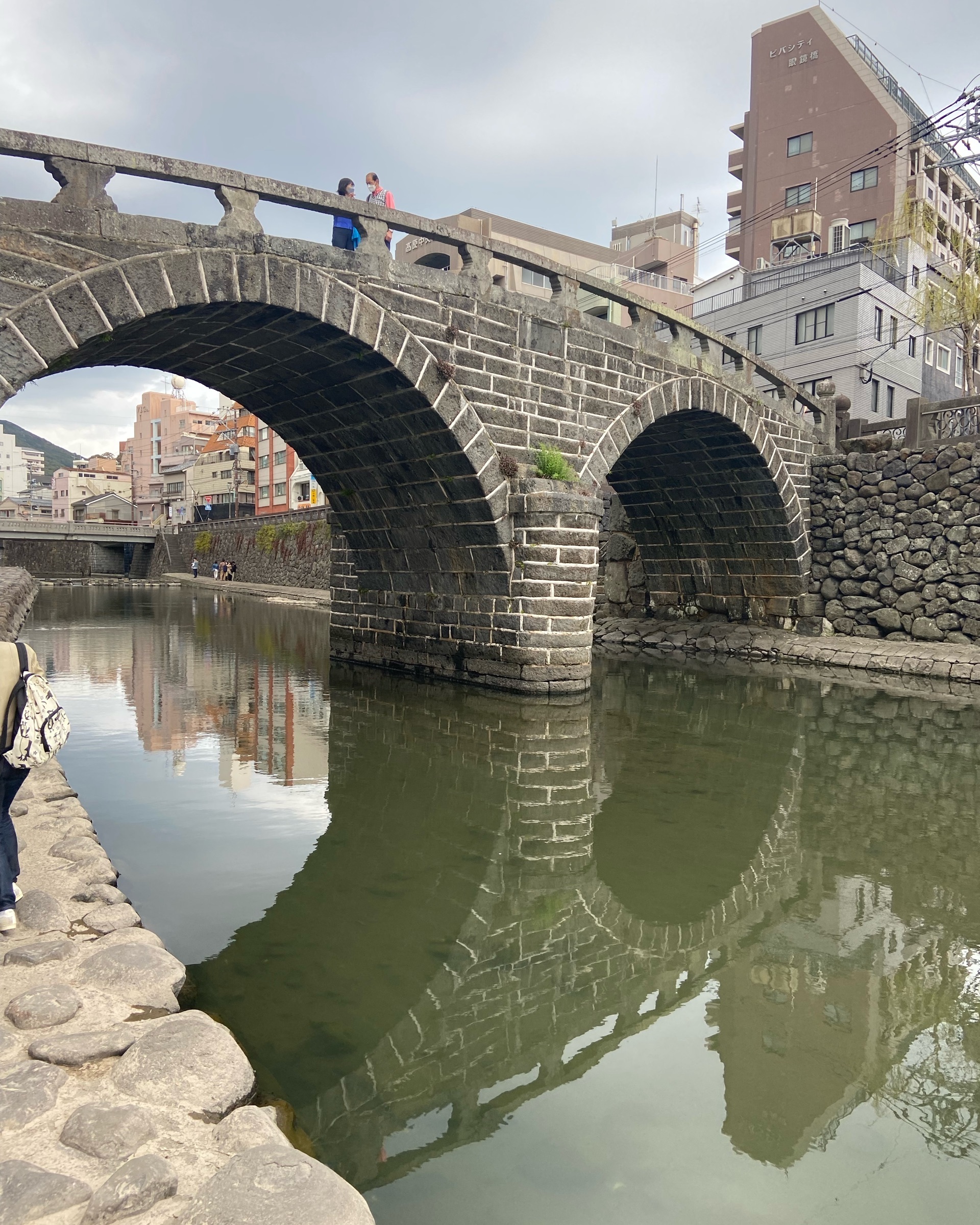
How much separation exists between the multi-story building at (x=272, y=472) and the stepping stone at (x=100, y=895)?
167 feet

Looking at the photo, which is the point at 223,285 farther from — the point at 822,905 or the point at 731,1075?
the point at 731,1075

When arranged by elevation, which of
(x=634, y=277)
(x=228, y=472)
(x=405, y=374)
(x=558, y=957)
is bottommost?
(x=558, y=957)

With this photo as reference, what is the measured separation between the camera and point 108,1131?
2.49 m

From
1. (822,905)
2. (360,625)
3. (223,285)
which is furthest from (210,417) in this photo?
(822,905)

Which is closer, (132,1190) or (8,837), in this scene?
(132,1190)

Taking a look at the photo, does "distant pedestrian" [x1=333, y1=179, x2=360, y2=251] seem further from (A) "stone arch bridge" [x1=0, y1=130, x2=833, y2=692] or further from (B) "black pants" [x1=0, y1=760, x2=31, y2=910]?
(B) "black pants" [x1=0, y1=760, x2=31, y2=910]

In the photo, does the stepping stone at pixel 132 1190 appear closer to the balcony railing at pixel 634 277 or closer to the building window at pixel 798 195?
the building window at pixel 798 195

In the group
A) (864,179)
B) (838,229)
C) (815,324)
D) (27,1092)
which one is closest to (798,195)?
(864,179)

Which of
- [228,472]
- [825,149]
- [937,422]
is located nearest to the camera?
[937,422]

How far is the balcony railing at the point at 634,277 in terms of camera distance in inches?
1786

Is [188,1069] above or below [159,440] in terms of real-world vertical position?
below

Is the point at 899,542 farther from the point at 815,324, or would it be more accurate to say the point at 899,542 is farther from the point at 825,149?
the point at 825,149

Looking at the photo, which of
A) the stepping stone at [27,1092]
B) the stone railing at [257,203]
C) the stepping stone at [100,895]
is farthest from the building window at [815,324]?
the stepping stone at [27,1092]

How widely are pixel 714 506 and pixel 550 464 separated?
26.5 feet
